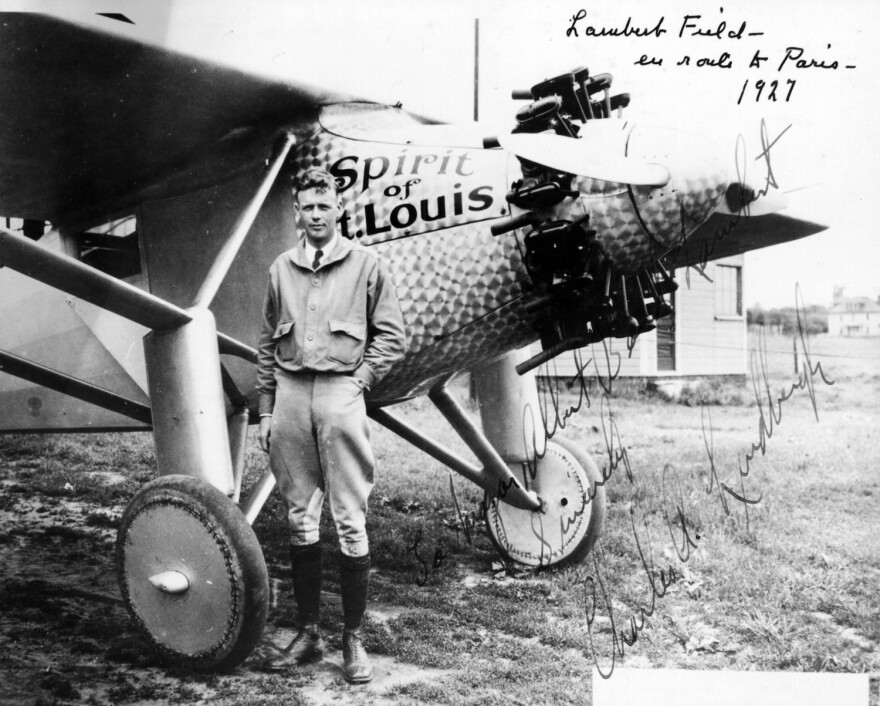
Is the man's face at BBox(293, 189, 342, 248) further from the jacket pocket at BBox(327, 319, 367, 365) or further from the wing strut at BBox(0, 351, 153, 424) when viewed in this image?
the wing strut at BBox(0, 351, 153, 424)

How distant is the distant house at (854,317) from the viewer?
2.56m

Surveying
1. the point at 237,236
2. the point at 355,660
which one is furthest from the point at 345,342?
the point at 355,660

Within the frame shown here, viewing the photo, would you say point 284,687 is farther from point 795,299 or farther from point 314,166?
point 795,299

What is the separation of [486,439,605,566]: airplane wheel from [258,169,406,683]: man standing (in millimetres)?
1410

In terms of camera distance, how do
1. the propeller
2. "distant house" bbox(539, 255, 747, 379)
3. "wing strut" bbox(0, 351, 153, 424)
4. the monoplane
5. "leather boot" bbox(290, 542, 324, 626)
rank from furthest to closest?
"wing strut" bbox(0, 351, 153, 424), "distant house" bbox(539, 255, 747, 379), "leather boot" bbox(290, 542, 324, 626), the monoplane, the propeller

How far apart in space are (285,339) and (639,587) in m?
1.69

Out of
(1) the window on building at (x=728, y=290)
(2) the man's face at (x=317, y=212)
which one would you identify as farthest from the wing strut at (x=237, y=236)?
(1) the window on building at (x=728, y=290)

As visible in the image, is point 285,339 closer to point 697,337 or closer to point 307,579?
point 307,579

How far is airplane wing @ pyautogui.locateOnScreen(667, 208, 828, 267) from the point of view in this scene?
2463 millimetres

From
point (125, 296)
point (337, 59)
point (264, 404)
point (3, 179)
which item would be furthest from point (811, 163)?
point (3, 179)

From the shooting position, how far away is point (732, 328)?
9.09 ft

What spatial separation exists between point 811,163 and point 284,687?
2.40m
